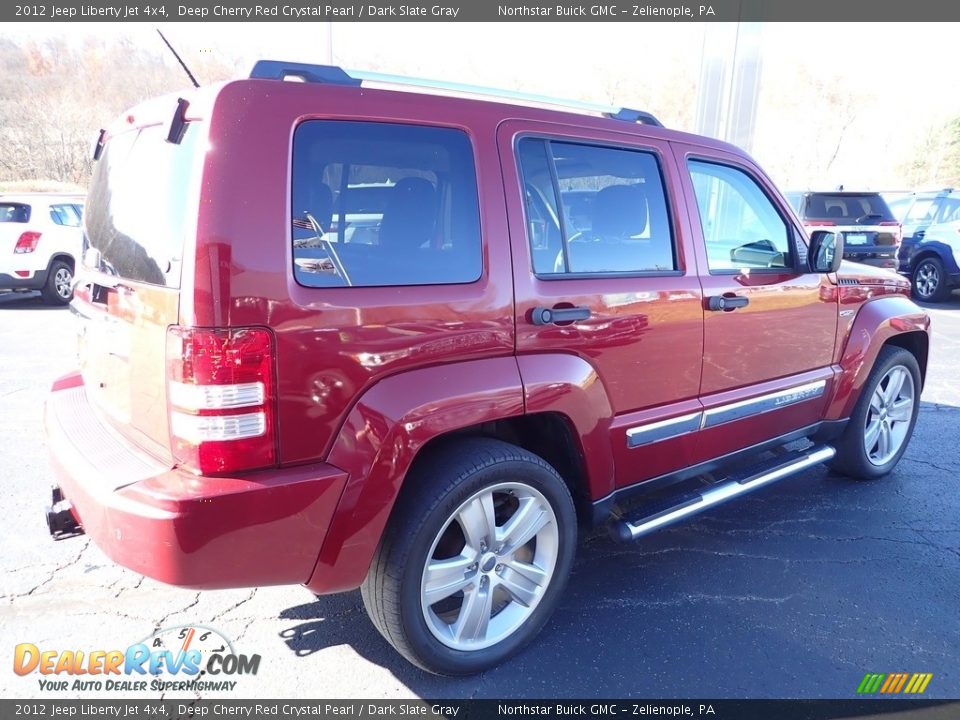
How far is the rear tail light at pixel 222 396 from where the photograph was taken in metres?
1.73

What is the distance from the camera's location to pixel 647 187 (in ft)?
9.11

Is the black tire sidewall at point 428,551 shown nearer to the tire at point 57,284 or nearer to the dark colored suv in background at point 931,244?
the tire at point 57,284

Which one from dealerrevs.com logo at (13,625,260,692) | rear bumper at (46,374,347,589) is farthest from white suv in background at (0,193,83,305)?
rear bumper at (46,374,347,589)

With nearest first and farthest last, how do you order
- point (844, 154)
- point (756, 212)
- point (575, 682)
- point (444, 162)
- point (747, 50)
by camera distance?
point (444, 162)
point (575, 682)
point (756, 212)
point (747, 50)
point (844, 154)

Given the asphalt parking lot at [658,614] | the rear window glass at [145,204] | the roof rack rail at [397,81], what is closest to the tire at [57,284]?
the asphalt parking lot at [658,614]

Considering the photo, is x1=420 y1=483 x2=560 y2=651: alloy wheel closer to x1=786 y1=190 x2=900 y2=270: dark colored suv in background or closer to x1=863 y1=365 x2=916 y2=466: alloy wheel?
x1=863 y1=365 x2=916 y2=466: alloy wheel

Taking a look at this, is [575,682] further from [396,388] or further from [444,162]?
[444,162]

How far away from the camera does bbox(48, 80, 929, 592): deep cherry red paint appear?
1.76 m

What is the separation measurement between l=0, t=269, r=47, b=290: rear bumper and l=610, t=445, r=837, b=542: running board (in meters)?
10.3

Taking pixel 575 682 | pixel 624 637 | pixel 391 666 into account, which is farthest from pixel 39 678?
pixel 624 637

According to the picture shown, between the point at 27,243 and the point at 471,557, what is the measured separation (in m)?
10.4

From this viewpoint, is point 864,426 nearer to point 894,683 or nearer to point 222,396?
point 894,683

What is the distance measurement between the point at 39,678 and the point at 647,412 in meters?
2.50

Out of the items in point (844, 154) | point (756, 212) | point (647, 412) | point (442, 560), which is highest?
point (844, 154)
